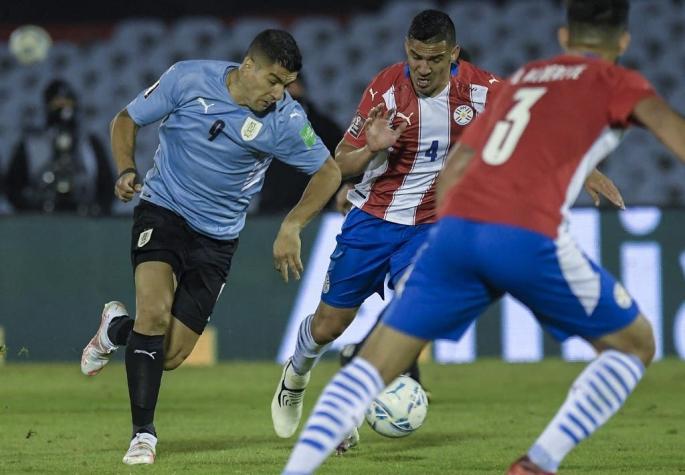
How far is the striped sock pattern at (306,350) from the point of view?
6.72 m

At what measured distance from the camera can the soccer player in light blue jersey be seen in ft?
20.2

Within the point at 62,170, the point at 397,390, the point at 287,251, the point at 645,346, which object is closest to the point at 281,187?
the point at 62,170

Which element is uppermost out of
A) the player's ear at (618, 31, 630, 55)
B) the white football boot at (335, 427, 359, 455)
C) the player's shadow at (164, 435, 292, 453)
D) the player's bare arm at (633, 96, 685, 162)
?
the player's ear at (618, 31, 630, 55)

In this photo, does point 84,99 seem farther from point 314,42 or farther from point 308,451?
point 308,451

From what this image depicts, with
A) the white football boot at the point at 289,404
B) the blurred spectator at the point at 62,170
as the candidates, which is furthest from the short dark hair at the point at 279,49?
the blurred spectator at the point at 62,170

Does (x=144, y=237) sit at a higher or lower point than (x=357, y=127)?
lower

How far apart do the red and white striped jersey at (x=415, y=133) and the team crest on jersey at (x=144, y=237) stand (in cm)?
110

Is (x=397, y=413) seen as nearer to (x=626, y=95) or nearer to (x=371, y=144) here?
(x=371, y=144)

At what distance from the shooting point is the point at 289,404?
6906 mm

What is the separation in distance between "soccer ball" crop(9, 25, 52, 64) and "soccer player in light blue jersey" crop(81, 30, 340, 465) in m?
9.88

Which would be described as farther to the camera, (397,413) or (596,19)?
(397,413)

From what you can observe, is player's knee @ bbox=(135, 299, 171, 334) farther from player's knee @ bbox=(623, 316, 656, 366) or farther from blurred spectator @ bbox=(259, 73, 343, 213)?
→ blurred spectator @ bbox=(259, 73, 343, 213)

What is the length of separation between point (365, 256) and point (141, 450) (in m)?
1.49

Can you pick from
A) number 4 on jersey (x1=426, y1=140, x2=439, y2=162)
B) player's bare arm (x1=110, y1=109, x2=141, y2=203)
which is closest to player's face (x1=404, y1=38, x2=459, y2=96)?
number 4 on jersey (x1=426, y1=140, x2=439, y2=162)
